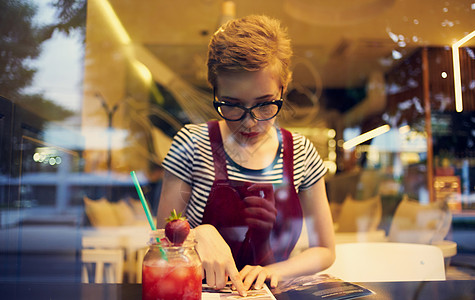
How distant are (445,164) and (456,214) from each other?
752 millimetres

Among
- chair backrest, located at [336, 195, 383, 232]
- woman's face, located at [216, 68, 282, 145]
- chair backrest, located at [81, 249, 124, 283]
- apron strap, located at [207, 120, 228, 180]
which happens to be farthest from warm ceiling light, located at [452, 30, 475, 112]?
chair backrest, located at [81, 249, 124, 283]

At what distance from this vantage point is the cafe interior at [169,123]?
1375 mm

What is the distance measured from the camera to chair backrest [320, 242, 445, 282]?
1257 mm

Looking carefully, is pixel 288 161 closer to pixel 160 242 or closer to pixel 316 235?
pixel 316 235

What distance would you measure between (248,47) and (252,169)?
1.13ft

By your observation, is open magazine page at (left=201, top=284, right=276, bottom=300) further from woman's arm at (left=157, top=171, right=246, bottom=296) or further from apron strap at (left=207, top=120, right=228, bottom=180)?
apron strap at (left=207, top=120, right=228, bottom=180)

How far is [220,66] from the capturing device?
40.5 inches

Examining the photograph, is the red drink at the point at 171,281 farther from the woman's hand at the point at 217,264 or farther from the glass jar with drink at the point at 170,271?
the woman's hand at the point at 217,264

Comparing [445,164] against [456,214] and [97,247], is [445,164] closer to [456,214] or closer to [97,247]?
[456,214]

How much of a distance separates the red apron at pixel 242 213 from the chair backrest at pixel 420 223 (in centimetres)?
92

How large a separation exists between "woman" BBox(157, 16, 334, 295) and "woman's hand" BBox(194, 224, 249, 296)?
14 centimetres

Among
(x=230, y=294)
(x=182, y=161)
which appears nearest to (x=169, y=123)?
(x=182, y=161)

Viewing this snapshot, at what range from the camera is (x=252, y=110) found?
3.38ft

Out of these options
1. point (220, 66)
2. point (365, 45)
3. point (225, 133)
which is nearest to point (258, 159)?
point (225, 133)
